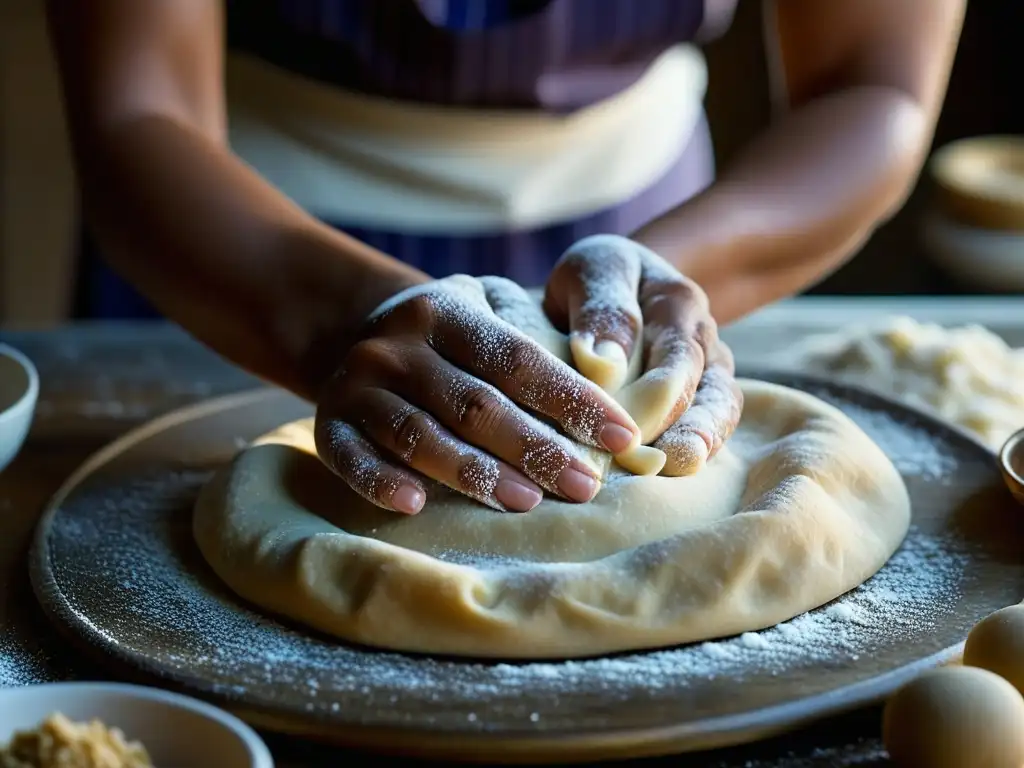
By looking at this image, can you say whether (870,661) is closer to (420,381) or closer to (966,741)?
(966,741)

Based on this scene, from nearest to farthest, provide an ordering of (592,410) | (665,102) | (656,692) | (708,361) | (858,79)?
(656,692), (592,410), (708,361), (858,79), (665,102)

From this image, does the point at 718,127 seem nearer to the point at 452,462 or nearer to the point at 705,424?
the point at 705,424

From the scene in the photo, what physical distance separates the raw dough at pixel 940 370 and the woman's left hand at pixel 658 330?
43 cm

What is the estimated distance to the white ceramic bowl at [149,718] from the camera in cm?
84

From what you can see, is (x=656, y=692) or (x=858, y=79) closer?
Result: (x=656, y=692)

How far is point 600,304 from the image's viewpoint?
130 cm

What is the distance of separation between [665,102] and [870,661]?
1.26 meters

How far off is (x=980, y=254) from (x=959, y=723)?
2523 mm

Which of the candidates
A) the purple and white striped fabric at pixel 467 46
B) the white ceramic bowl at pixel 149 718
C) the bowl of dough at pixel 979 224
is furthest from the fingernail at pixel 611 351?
the bowl of dough at pixel 979 224

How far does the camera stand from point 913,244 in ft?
14.4

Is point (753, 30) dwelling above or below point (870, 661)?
below

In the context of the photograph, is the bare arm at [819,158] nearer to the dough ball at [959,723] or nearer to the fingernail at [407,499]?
the fingernail at [407,499]

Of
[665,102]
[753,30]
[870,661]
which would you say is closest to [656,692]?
[870,661]

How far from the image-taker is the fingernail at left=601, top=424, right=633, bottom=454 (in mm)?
1161
